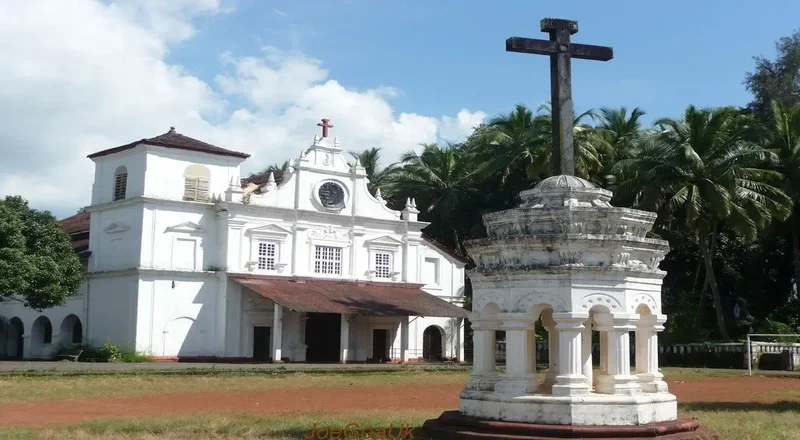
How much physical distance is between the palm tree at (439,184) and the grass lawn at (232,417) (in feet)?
69.2

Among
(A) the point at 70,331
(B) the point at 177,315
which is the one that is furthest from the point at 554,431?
(A) the point at 70,331

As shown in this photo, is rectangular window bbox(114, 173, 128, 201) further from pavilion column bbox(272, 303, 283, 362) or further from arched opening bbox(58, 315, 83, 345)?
pavilion column bbox(272, 303, 283, 362)

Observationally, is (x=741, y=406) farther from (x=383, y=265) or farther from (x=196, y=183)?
(x=196, y=183)

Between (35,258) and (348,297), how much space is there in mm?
11038

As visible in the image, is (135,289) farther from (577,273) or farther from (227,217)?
(577,273)

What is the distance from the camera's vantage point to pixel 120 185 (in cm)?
3438

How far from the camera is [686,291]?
39.4 m

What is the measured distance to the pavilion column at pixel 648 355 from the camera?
34.4 feet

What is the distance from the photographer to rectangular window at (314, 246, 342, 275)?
1414 inches

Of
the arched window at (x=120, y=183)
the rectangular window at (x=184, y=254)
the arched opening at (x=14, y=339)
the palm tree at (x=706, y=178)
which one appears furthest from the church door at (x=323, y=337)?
the arched opening at (x=14, y=339)

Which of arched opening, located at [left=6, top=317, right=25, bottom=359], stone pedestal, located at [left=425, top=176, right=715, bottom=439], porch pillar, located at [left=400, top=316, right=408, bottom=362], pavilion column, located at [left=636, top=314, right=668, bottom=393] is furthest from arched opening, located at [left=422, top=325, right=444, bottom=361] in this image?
stone pedestal, located at [left=425, top=176, right=715, bottom=439]

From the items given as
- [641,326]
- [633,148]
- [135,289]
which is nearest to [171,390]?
[135,289]

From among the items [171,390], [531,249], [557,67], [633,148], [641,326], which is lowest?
[171,390]

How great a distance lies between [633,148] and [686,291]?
6.74 metres
